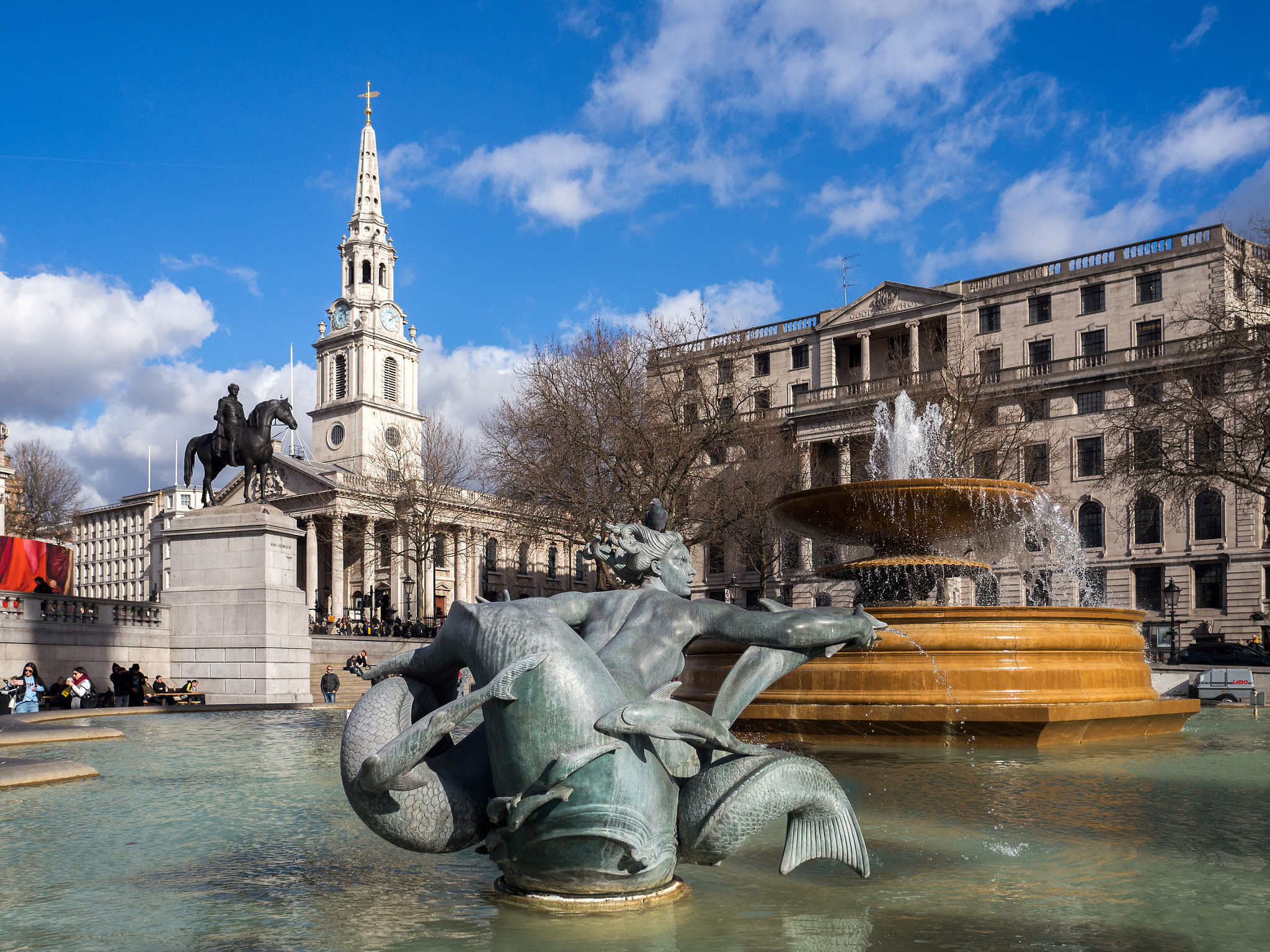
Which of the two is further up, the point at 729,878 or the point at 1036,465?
the point at 1036,465

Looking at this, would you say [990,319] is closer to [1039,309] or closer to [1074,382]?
[1039,309]

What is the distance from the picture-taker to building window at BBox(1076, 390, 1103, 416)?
5122 centimetres

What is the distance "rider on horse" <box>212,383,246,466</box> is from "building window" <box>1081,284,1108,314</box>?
45.7 meters

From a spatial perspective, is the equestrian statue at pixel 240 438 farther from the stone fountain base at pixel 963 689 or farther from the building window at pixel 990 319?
the building window at pixel 990 319

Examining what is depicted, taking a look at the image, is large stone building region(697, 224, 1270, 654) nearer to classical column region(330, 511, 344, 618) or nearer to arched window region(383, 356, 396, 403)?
classical column region(330, 511, 344, 618)

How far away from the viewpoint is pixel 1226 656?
31.9m

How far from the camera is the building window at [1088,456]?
51.3 m

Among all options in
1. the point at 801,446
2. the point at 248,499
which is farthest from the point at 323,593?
the point at 248,499

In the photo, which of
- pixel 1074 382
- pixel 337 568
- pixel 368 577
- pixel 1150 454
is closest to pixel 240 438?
pixel 1150 454

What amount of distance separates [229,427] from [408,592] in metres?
50.6

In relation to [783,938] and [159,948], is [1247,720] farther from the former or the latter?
[159,948]

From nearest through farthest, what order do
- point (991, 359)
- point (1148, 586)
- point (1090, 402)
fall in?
point (1148, 586)
point (1090, 402)
point (991, 359)

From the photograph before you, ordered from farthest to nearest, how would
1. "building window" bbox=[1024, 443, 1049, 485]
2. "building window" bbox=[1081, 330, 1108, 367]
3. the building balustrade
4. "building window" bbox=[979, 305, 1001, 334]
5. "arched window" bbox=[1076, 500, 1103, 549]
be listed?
"building window" bbox=[979, 305, 1001, 334] < "building window" bbox=[1081, 330, 1108, 367] < "arched window" bbox=[1076, 500, 1103, 549] < "building window" bbox=[1024, 443, 1049, 485] < the building balustrade

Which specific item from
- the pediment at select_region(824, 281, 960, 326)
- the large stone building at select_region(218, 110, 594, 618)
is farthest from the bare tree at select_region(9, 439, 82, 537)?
the pediment at select_region(824, 281, 960, 326)
